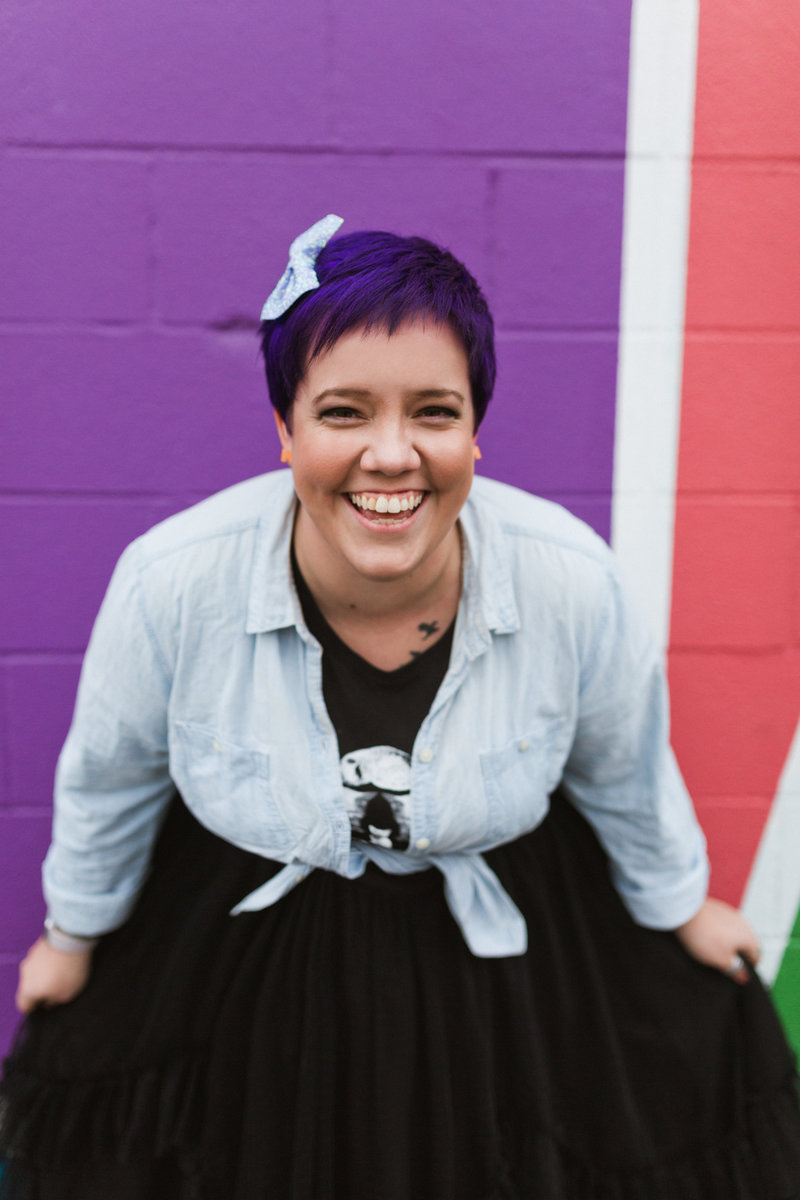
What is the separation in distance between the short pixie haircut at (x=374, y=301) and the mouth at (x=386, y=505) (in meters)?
0.15

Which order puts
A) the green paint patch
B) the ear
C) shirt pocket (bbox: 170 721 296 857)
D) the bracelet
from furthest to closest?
the green paint patch, the bracelet, shirt pocket (bbox: 170 721 296 857), the ear

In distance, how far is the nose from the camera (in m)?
1.11

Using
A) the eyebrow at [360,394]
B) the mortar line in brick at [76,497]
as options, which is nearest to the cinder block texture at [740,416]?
the eyebrow at [360,394]

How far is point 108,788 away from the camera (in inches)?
53.4

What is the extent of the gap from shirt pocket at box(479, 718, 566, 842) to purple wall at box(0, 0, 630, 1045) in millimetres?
435

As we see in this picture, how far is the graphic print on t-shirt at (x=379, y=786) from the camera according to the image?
4.27ft

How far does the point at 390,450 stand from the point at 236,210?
61 cm

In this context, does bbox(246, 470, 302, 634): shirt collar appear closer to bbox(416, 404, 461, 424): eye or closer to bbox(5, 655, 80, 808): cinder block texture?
bbox(416, 404, 461, 424): eye

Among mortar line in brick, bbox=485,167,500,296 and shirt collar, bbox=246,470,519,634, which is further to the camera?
mortar line in brick, bbox=485,167,500,296

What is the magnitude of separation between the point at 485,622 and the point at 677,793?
409 mm

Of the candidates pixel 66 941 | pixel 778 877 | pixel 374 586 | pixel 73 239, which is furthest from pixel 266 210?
pixel 778 877

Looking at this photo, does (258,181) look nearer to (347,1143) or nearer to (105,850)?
(105,850)

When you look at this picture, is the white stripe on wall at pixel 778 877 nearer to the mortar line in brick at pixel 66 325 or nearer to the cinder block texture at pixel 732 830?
the cinder block texture at pixel 732 830

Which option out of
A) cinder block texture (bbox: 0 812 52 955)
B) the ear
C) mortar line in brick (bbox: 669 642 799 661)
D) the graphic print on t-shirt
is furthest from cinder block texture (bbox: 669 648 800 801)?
cinder block texture (bbox: 0 812 52 955)
